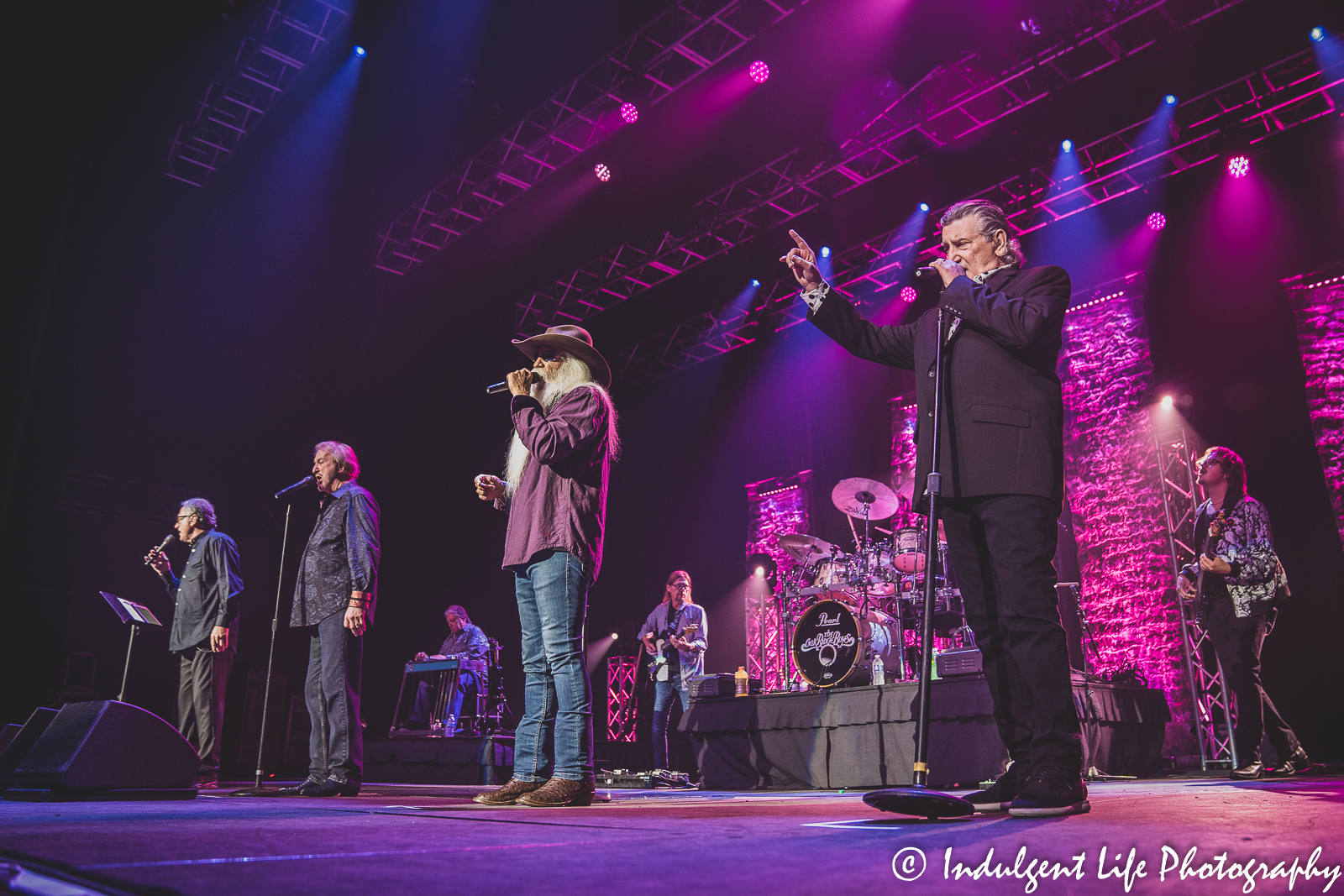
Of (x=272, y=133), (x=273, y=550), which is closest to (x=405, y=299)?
(x=272, y=133)

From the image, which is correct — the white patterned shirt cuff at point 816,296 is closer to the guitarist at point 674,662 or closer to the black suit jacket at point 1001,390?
the black suit jacket at point 1001,390

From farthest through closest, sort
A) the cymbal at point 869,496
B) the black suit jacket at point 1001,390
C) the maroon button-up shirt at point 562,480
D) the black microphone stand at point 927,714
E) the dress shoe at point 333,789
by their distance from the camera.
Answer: the cymbal at point 869,496 → the dress shoe at point 333,789 → the maroon button-up shirt at point 562,480 → the black suit jacket at point 1001,390 → the black microphone stand at point 927,714

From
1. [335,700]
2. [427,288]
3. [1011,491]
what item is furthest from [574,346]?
[427,288]

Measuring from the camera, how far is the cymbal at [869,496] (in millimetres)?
8328

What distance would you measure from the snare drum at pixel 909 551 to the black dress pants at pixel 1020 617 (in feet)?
16.0

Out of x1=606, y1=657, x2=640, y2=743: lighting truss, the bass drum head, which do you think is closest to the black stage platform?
the bass drum head

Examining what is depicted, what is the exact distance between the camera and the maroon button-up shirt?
10.7 ft

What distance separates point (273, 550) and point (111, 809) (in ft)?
32.8

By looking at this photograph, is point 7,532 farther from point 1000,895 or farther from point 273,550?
point 1000,895

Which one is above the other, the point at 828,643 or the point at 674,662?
the point at 828,643

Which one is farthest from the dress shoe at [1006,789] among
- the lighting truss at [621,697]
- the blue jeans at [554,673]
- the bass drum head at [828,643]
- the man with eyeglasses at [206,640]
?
the lighting truss at [621,697]

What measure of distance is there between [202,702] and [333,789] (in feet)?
5.80

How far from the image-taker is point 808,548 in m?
8.48

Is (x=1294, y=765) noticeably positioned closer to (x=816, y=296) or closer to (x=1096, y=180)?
(x=816, y=296)
